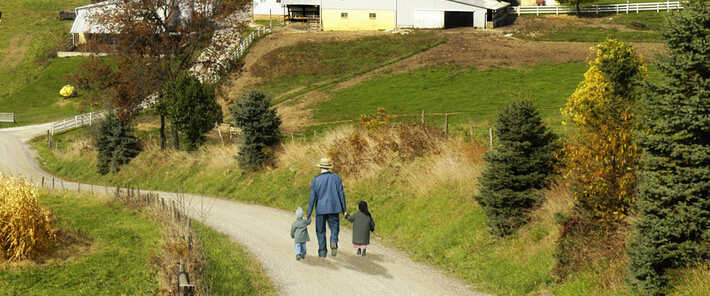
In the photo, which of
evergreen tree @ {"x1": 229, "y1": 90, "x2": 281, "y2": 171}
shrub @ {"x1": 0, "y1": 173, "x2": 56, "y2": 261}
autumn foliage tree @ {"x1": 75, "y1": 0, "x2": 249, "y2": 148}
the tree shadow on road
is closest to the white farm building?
autumn foliage tree @ {"x1": 75, "y1": 0, "x2": 249, "y2": 148}

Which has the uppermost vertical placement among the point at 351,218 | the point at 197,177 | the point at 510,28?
the point at 510,28

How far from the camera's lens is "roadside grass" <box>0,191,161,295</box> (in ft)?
50.9

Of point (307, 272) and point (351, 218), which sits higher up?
point (351, 218)

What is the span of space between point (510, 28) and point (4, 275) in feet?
205

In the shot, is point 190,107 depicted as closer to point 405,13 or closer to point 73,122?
point 73,122

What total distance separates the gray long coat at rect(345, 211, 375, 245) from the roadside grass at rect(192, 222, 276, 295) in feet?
7.29

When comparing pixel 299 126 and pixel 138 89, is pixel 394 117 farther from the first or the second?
pixel 138 89

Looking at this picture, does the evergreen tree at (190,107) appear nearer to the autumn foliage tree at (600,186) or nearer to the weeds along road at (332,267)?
the weeds along road at (332,267)

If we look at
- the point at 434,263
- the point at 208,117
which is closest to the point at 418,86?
the point at 208,117

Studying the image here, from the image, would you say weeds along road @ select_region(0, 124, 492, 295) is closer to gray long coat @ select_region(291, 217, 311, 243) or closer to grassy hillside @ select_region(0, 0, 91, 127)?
gray long coat @ select_region(291, 217, 311, 243)

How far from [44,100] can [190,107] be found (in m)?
40.3

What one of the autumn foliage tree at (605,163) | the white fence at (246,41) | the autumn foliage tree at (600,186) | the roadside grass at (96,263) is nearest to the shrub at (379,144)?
the roadside grass at (96,263)

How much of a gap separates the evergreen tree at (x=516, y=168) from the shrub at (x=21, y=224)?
10840 mm

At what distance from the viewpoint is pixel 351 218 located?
53.2 ft
